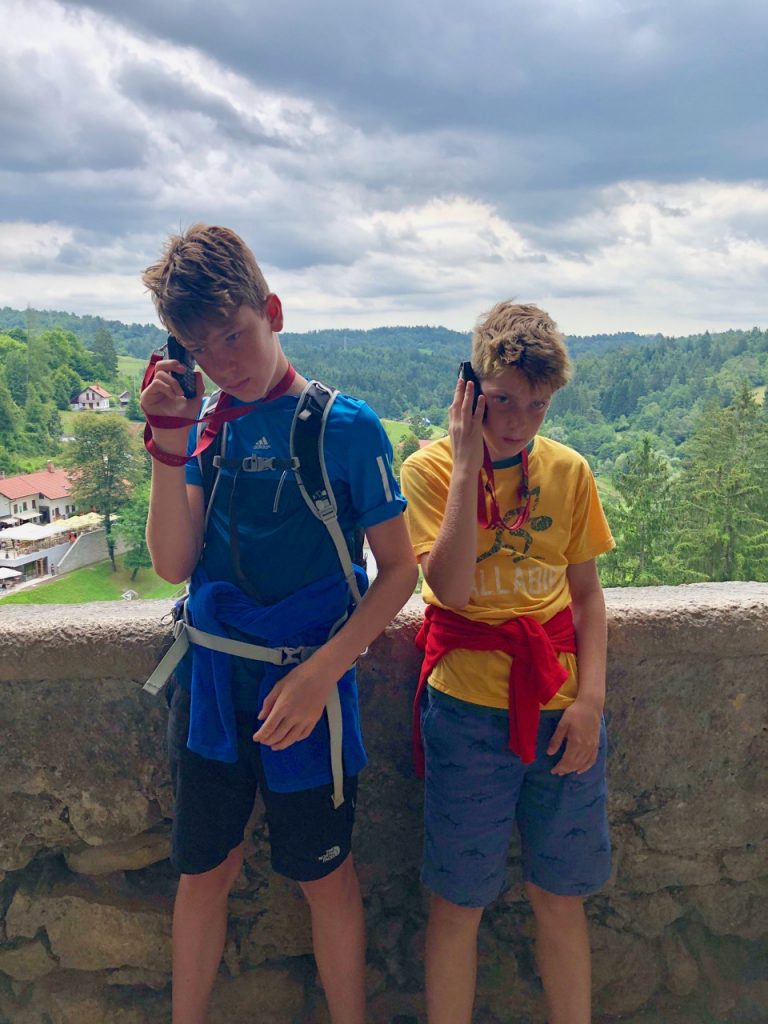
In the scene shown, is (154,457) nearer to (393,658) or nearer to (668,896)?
(393,658)

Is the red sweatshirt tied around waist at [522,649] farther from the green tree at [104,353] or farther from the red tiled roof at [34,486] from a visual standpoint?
the red tiled roof at [34,486]

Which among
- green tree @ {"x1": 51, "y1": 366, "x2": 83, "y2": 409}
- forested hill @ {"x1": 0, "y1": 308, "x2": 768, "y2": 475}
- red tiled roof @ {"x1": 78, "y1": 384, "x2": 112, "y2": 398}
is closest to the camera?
forested hill @ {"x1": 0, "y1": 308, "x2": 768, "y2": 475}

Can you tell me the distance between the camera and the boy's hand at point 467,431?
159 cm

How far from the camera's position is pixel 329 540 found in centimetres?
159

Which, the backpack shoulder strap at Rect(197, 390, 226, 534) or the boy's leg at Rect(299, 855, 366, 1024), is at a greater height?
the backpack shoulder strap at Rect(197, 390, 226, 534)

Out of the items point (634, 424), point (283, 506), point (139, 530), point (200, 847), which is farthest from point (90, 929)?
point (634, 424)

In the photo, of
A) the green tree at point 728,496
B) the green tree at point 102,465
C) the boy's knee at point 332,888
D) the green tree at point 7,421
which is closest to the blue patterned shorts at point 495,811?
the boy's knee at point 332,888

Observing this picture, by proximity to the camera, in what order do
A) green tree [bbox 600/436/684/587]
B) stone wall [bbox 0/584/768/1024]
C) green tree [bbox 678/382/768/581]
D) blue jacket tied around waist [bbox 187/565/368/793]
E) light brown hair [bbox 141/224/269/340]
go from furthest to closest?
green tree [bbox 600/436/684/587], green tree [bbox 678/382/768/581], stone wall [bbox 0/584/768/1024], blue jacket tied around waist [bbox 187/565/368/793], light brown hair [bbox 141/224/269/340]

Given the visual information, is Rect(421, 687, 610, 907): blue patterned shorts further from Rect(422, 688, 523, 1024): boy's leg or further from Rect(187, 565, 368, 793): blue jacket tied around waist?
Rect(187, 565, 368, 793): blue jacket tied around waist

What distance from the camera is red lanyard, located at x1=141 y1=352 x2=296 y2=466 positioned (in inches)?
59.1

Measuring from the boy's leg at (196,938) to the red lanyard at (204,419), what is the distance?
2.89 feet

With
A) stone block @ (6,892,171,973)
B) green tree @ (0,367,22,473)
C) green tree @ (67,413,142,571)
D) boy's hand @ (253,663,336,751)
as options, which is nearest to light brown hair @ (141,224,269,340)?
boy's hand @ (253,663,336,751)

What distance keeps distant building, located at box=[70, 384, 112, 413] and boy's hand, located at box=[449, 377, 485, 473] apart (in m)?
10.4

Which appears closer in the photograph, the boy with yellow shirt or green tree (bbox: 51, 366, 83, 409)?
the boy with yellow shirt
